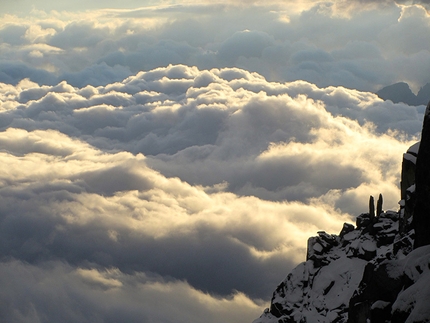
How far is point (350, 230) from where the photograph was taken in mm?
86625

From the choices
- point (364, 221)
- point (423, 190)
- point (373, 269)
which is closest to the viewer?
point (423, 190)

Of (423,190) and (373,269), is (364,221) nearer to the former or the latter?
(373,269)

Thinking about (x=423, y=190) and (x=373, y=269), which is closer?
(x=423, y=190)

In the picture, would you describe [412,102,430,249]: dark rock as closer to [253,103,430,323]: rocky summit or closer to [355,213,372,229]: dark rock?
[253,103,430,323]: rocky summit

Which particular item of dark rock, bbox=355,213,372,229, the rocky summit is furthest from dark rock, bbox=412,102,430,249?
dark rock, bbox=355,213,372,229

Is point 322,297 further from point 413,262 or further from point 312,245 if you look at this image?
point 413,262

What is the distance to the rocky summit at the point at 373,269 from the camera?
36125 mm

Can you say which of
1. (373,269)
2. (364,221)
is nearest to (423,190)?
(373,269)

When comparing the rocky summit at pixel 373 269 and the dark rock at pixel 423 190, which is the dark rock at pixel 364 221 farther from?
the dark rock at pixel 423 190

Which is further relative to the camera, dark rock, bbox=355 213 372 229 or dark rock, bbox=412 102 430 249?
dark rock, bbox=355 213 372 229

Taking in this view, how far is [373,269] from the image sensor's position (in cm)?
4478

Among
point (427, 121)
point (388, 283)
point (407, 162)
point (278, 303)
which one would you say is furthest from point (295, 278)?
point (427, 121)

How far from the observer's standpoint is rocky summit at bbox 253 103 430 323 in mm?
36125

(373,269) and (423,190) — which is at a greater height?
(423,190)
